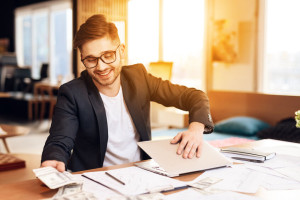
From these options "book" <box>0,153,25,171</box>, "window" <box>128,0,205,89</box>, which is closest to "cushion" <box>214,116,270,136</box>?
"window" <box>128,0,205,89</box>

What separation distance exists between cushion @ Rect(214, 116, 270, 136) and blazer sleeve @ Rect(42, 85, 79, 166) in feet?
9.16

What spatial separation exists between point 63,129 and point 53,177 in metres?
0.36

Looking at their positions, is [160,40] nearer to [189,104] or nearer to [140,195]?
[189,104]

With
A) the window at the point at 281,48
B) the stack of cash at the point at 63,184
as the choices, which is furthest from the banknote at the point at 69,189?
the window at the point at 281,48

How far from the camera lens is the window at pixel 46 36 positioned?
9422 mm

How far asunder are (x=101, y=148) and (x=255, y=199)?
2.41 feet

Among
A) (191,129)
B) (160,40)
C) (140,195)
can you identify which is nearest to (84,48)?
(191,129)

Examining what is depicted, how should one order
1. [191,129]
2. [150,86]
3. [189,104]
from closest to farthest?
[191,129] < [189,104] < [150,86]

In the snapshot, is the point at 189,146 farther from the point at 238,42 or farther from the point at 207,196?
the point at 238,42

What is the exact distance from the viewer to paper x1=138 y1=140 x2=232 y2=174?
3.85 feet

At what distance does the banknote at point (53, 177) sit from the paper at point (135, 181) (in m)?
0.11

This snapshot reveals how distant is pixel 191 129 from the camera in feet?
4.42

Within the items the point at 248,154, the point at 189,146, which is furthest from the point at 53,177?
the point at 248,154

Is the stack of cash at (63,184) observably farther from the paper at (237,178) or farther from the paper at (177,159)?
the paper at (237,178)
